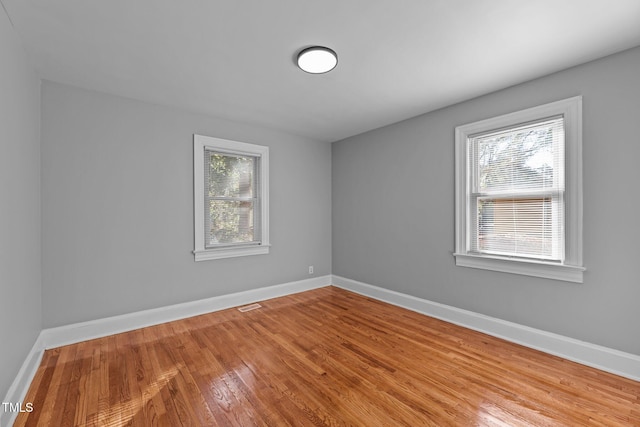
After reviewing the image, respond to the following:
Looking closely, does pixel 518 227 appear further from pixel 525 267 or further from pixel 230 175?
pixel 230 175

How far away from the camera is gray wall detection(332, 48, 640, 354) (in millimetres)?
2266

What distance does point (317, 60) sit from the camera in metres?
2.36

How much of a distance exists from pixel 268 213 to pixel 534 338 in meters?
3.46

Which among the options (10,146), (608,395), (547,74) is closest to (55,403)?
(10,146)

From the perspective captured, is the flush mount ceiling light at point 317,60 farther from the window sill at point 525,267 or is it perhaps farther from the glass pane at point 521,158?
the window sill at point 525,267

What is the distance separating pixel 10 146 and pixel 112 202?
1190mm

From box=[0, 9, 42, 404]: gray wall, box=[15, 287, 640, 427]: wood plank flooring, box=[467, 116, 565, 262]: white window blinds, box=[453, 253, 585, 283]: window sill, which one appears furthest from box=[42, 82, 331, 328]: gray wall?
box=[467, 116, 565, 262]: white window blinds

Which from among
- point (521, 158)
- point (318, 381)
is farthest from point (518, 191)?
point (318, 381)

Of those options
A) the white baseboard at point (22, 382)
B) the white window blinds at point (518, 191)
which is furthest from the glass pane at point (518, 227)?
the white baseboard at point (22, 382)

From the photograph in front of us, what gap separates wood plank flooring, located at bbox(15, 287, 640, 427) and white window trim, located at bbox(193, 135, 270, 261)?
969 mm

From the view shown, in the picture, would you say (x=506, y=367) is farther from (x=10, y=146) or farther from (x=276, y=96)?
(x=10, y=146)

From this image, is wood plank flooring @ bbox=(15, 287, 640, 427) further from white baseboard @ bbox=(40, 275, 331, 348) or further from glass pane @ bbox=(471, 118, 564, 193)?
glass pane @ bbox=(471, 118, 564, 193)

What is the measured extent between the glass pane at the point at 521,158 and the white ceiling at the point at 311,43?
519mm

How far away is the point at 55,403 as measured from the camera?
1911 mm
